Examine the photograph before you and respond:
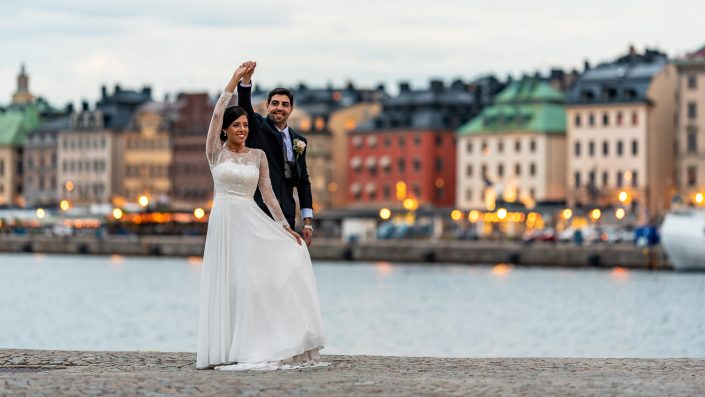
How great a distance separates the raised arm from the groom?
0.30 metres

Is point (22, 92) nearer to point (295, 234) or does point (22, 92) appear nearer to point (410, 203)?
point (410, 203)

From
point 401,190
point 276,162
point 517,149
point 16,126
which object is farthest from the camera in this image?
point 16,126

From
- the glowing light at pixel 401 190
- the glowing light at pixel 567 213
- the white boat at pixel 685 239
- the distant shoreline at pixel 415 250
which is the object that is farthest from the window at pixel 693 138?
the white boat at pixel 685 239

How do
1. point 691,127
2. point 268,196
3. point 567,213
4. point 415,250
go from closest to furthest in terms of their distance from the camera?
point 268,196 → point 415,250 → point 567,213 → point 691,127

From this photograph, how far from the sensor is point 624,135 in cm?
12512

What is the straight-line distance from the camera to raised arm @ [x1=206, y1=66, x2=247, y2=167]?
643 inches

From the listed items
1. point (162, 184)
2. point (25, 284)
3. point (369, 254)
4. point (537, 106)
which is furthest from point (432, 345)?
point (162, 184)

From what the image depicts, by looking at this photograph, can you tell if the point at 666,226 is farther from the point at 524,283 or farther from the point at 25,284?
the point at 25,284

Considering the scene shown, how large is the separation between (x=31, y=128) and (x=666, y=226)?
93354mm

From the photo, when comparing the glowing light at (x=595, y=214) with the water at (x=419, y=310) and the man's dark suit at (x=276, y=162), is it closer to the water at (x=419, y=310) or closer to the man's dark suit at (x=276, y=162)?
the water at (x=419, y=310)

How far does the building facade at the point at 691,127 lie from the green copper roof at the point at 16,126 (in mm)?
69923

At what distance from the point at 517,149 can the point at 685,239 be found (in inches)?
1706

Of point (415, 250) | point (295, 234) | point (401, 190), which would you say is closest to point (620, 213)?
point (415, 250)

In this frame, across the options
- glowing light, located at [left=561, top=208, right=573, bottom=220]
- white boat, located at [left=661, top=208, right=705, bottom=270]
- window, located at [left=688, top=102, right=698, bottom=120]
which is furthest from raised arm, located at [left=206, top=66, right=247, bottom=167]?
window, located at [left=688, top=102, right=698, bottom=120]
